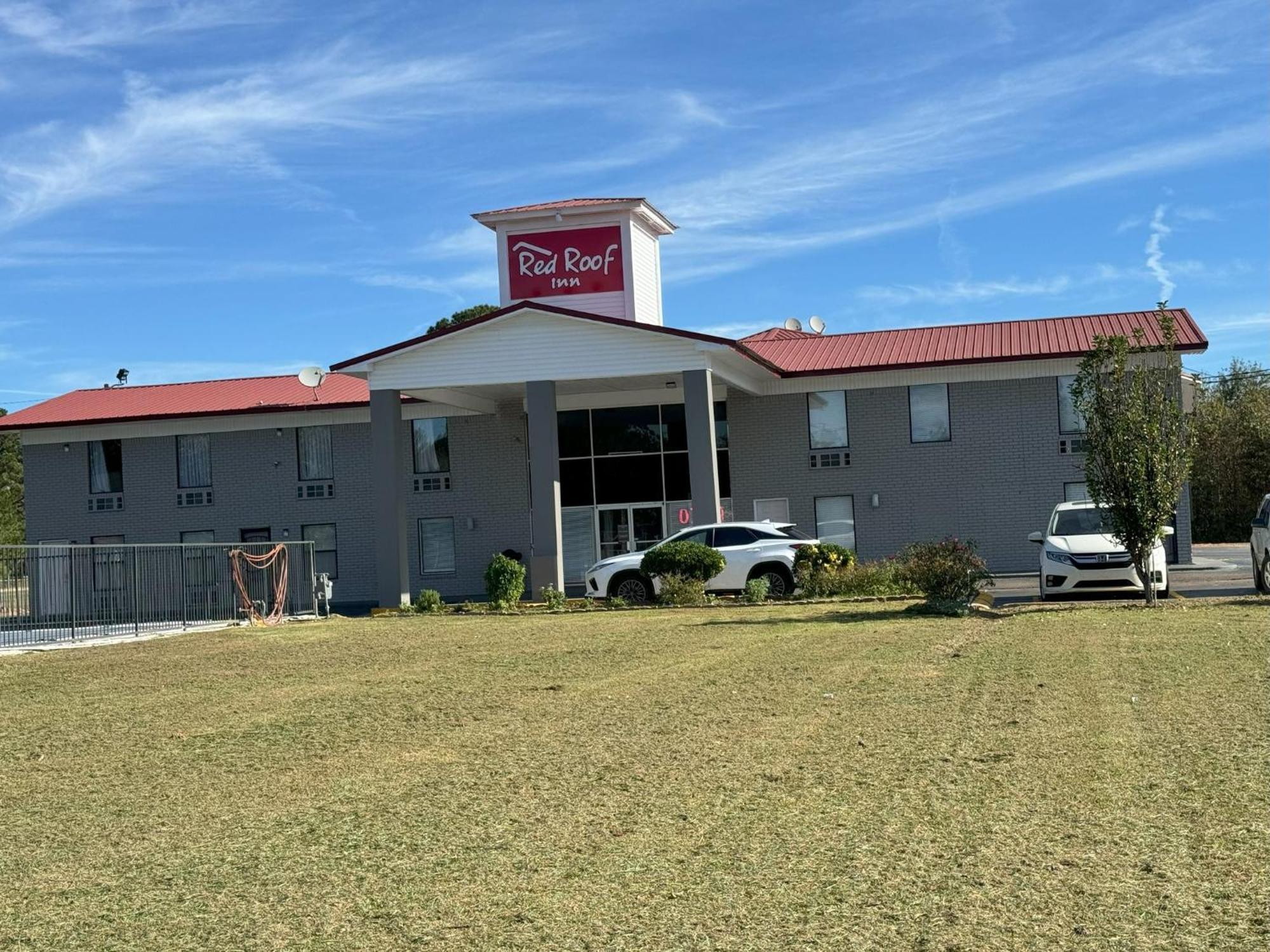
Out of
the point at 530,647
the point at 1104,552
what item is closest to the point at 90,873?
the point at 530,647

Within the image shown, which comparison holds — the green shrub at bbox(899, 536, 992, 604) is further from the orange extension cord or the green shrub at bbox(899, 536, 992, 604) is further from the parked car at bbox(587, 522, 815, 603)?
the orange extension cord

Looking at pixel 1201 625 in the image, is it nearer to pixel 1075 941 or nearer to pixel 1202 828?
pixel 1202 828

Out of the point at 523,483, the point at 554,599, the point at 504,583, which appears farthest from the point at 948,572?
the point at 523,483

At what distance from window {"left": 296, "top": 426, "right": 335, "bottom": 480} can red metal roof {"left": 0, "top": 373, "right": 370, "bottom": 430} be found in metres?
0.85

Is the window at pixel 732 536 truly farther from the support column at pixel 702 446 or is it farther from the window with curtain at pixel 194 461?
the window with curtain at pixel 194 461

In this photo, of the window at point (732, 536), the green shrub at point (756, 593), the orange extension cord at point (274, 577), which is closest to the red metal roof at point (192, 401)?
the orange extension cord at point (274, 577)

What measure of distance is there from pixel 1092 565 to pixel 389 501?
15512 millimetres

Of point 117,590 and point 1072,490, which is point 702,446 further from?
point 117,590

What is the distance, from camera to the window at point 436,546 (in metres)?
36.8

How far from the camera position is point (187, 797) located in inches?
345

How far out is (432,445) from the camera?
37.1 meters

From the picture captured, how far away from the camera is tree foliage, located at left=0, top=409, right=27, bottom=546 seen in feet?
198

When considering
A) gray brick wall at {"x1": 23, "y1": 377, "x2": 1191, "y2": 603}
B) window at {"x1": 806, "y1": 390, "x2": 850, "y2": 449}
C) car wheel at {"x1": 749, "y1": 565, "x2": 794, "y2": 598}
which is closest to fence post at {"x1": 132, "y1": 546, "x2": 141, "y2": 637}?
gray brick wall at {"x1": 23, "y1": 377, "x2": 1191, "y2": 603}

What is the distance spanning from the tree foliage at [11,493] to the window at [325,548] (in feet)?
73.5
